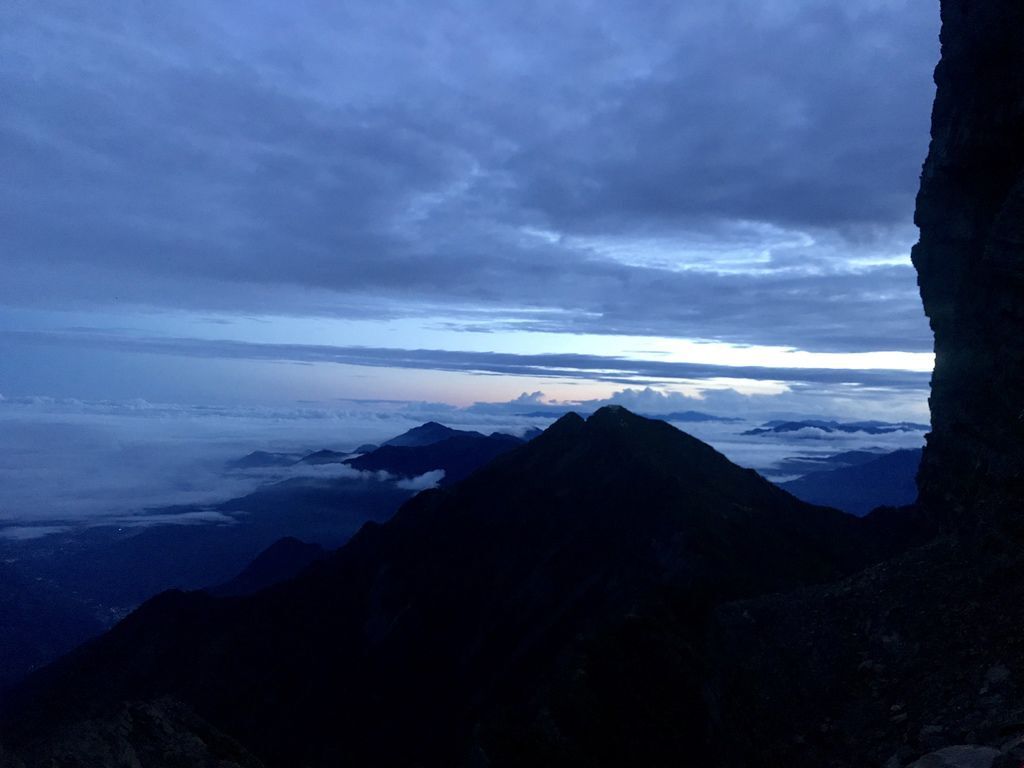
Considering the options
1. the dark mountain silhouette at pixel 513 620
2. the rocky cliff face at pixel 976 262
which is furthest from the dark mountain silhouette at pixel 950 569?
the dark mountain silhouette at pixel 513 620

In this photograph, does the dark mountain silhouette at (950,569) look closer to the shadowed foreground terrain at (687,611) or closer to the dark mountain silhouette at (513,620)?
the shadowed foreground terrain at (687,611)

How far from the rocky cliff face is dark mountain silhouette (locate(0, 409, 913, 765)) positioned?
1925 cm

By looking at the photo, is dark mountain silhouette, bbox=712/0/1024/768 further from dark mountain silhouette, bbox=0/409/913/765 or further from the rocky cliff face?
dark mountain silhouette, bbox=0/409/913/765

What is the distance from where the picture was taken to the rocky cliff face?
34500mm

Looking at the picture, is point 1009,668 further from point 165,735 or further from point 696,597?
point 165,735

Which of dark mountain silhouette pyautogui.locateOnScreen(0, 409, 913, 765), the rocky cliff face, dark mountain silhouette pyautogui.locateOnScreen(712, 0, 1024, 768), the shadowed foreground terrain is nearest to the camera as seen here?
dark mountain silhouette pyautogui.locateOnScreen(712, 0, 1024, 768)

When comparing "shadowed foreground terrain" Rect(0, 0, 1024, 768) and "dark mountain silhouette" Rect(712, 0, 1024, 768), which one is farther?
"shadowed foreground terrain" Rect(0, 0, 1024, 768)

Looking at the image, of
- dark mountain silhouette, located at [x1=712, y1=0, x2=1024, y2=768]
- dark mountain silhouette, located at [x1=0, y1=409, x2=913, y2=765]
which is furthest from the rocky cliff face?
dark mountain silhouette, located at [x1=0, y1=409, x2=913, y2=765]

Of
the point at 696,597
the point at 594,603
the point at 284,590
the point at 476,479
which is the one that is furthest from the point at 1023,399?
the point at 284,590

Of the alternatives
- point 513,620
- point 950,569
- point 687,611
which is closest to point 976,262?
point 950,569

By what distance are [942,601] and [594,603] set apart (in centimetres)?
3876

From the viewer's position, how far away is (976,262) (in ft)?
132

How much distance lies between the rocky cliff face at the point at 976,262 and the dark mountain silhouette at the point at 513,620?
63.2 ft

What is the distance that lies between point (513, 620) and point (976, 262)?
56042mm
